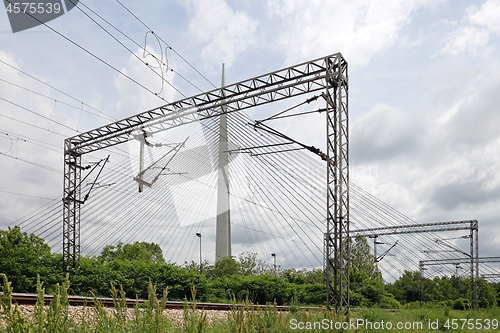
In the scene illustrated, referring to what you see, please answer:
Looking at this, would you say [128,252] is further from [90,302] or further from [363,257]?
[90,302]

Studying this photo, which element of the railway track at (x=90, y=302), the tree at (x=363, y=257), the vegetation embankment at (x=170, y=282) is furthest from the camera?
the tree at (x=363, y=257)

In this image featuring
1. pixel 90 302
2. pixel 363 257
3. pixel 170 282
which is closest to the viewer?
pixel 90 302

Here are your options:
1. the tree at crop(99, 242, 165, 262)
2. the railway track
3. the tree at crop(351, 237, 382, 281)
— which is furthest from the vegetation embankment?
the tree at crop(99, 242, 165, 262)

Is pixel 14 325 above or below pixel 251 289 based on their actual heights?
above

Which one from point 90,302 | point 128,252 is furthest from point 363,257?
point 90,302

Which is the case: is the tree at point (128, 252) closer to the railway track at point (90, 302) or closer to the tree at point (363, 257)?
the tree at point (363, 257)

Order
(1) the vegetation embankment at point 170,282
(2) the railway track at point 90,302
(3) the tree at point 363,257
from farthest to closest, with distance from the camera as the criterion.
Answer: (3) the tree at point 363,257
(1) the vegetation embankment at point 170,282
(2) the railway track at point 90,302

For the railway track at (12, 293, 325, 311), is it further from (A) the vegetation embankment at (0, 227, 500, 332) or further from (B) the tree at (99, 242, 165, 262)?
(B) the tree at (99, 242, 165, 262)

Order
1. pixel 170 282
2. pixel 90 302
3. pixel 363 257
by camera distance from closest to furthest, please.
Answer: pixel 90 302 → pixel 170 282 → pixel 363 257

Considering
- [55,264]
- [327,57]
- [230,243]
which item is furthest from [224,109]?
A: [230,243]

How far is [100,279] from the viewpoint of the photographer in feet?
55.9

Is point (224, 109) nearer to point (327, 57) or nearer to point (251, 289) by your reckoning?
point (327, 57)

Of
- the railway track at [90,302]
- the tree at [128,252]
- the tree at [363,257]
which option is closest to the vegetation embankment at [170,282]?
the railway track at [90,302]

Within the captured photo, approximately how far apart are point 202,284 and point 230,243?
21.3m
